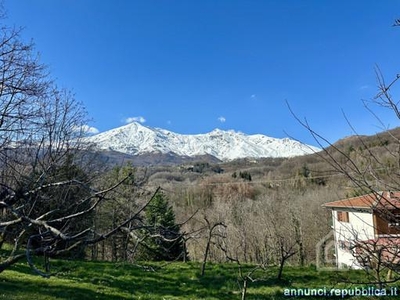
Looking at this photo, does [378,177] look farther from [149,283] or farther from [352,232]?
[149,283]

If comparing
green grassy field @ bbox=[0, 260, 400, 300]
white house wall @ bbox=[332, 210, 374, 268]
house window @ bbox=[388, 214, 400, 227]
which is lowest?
green grassy field @ bbox=[0, 260, 400, 300]

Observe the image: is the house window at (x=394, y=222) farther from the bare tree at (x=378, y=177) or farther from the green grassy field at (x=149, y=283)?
the green grassy field at (x=149, y=283)

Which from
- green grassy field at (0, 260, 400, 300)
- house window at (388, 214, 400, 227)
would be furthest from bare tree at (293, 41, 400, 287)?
green grassy field at (0, 260, 400, 300)

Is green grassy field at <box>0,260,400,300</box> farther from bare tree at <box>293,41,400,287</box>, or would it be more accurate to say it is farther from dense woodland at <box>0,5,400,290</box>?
bare tree at <box>293,41,400,287</box>

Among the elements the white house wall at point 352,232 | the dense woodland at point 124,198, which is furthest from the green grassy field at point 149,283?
the white house wall at point 352,232

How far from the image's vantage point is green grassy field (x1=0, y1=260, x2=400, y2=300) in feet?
27.8

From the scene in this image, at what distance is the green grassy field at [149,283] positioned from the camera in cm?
846

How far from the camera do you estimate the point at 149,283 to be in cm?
1063

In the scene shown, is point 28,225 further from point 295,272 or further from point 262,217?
point 262,217

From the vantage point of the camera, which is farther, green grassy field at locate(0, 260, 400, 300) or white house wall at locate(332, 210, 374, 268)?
green grassy field at locate(0, 260, 400, 300)

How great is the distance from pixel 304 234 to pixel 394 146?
29.9m

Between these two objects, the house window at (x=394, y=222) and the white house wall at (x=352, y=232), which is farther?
the white house wall at (x=352, y=232)

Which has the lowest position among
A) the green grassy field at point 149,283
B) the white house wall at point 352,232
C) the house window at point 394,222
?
the green grassy field at point 149,283

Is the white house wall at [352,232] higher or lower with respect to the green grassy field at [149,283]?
higher
